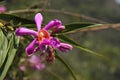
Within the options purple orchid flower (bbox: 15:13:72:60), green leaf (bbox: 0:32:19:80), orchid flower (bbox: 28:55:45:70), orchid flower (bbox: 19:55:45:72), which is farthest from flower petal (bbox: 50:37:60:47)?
orchid flower (bbox: 28:55:45:70)

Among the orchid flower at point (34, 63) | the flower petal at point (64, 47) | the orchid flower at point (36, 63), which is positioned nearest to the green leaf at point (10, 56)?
the flower petal at point (64, 47)

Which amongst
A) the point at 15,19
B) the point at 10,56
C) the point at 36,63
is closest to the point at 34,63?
the point at 36,63

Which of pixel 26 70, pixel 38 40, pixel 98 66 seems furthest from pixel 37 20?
pixel 98 66

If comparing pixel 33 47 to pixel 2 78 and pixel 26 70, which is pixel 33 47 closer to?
pixel 2 78

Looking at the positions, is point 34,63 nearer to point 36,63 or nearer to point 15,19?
point 36,63

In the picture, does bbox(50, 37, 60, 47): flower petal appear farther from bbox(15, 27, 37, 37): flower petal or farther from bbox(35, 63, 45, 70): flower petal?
bbox(35, 63, 45, 70): flower petal

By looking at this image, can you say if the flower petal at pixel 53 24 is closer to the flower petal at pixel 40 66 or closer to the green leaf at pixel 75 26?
the green leaf at pixel 75 26

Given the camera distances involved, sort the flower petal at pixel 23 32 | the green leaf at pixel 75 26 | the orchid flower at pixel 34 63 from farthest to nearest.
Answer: the orchid flower at pixel 34 63 < the green leaf at pixel 75 26 < the flower petal at pixel 23 32
